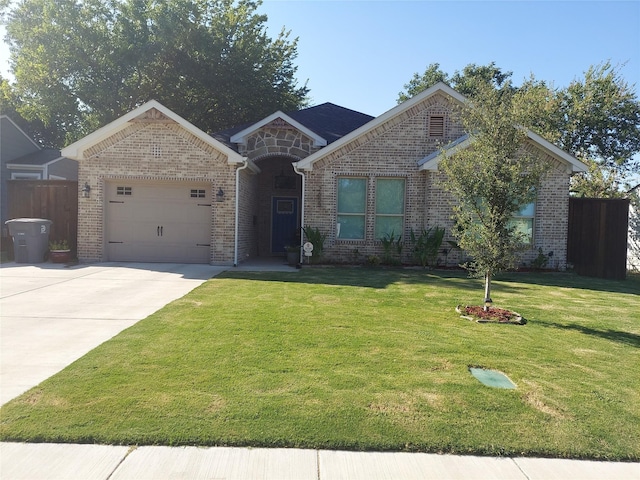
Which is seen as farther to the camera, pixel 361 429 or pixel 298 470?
pixel 361 429

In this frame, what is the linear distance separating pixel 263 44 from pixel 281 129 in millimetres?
14397

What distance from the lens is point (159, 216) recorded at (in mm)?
13266

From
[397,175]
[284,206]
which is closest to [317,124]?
[284,206]

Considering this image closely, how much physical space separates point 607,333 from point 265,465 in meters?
5.69

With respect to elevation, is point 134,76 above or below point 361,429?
above

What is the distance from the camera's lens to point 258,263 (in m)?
13.9

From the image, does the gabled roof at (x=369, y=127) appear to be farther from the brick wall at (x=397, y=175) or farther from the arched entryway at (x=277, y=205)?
the arched entryway at (x=277, y=205)

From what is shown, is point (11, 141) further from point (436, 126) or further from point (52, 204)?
point (436, 126)

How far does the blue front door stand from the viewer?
17.3 meters

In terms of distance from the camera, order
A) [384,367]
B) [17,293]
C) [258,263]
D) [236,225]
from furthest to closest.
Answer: [258,263] → [236,225] → [17,293] → [384,367]

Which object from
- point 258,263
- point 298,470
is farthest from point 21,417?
point 258,263

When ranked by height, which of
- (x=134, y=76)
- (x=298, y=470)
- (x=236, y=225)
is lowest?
(x=298, y=470)

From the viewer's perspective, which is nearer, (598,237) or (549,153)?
(549,153)

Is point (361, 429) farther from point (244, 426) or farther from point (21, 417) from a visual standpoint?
point (21, 417)
